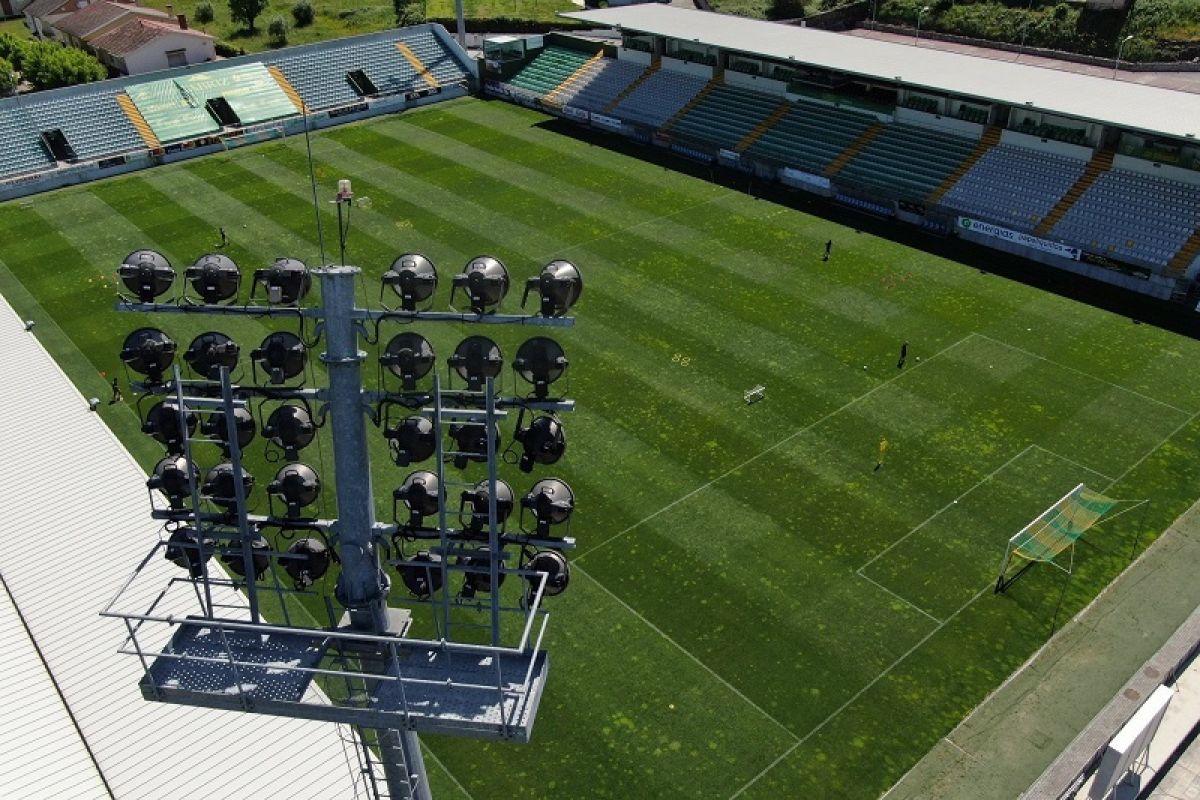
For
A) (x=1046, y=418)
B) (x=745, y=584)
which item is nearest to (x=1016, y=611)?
(x=745, y=584)

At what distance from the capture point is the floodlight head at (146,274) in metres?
11.6

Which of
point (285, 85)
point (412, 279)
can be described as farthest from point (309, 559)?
point (285, 85)

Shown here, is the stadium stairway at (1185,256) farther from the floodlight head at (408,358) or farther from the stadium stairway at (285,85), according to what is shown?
the stadium stairway at (285,85)

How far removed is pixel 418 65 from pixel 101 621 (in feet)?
164

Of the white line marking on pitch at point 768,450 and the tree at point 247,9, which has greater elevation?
the tree at point 247,9

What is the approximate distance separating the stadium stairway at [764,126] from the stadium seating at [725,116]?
21 centimetres

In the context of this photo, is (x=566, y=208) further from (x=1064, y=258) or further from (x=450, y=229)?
(x=1064, y=258)

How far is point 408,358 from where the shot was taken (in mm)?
10805

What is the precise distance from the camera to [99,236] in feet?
144

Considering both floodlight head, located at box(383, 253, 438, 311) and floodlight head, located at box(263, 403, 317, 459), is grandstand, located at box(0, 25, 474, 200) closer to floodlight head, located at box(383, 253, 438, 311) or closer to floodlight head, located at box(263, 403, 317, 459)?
floodlight head, located at box(263, 403, 317, 459)

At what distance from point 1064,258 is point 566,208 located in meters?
21.7

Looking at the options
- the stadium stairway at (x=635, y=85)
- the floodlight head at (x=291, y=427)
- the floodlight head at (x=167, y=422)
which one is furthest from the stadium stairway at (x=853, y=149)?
the floodlight head at (x=167, y=422)

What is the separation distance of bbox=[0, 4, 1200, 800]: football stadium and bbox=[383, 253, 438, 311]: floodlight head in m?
0.08

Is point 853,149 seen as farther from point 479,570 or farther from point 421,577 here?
point 479,570
